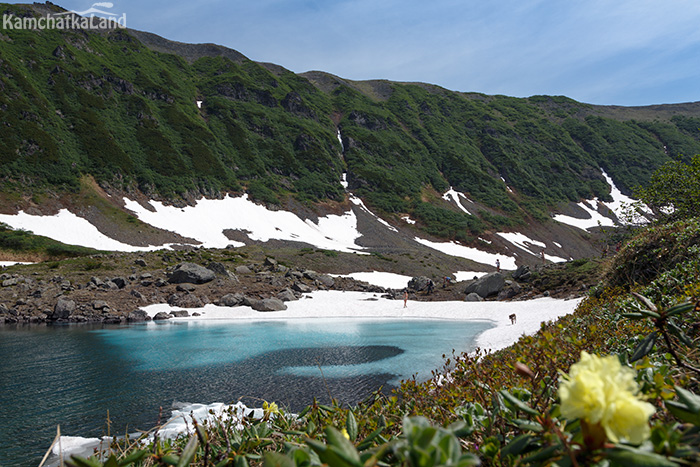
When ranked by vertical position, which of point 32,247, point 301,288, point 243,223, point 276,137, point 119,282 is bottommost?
point 301,288

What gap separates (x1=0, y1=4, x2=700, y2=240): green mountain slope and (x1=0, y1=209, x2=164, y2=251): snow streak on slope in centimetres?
738

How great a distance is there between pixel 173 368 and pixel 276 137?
86.0 meters

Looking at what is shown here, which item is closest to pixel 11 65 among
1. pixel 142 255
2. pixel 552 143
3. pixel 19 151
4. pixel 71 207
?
pixel 19 151

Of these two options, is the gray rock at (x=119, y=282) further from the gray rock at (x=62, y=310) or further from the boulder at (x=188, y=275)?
the gray rock at (x=62, y=310)

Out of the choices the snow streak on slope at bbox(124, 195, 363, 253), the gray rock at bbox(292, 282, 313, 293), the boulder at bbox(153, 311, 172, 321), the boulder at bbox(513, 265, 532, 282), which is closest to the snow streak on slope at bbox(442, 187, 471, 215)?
the snow streak on slope at bbox(124, 195, 363, 253)

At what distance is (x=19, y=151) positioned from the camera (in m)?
50.7

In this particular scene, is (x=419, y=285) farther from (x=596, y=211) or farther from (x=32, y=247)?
(x=596, y=211)

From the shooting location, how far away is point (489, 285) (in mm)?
31203

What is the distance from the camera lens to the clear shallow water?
26.0 feet

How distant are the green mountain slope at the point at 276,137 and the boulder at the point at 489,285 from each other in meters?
43.5

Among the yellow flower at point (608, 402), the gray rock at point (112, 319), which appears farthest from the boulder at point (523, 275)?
the yellow flower at point (608, 402)

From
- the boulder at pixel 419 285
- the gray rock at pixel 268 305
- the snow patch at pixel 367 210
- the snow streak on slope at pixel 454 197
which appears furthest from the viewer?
the snow streak on slope at pixel 454 197

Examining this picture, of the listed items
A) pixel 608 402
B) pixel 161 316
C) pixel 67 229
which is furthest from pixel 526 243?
pixel 608 402

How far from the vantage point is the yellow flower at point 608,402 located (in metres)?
0.74
